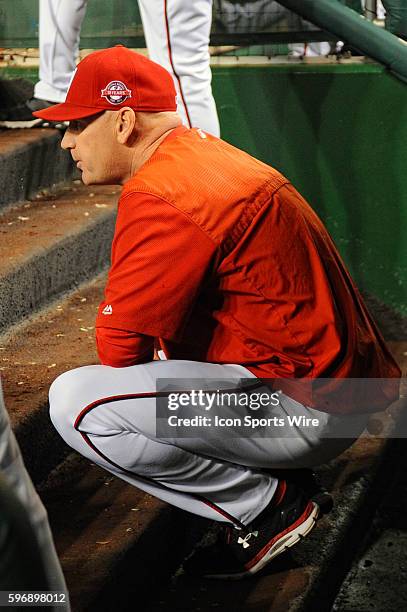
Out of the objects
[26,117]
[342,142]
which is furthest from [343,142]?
[26,117]

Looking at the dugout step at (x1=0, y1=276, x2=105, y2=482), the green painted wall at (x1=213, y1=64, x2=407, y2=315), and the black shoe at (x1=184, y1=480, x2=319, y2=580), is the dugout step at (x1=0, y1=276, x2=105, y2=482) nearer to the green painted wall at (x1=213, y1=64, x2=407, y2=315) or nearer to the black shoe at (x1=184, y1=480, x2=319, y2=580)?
the black shoe at (x1=184, y1=480, x2=319, y2=580)

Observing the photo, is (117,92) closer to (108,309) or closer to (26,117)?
(108,309)

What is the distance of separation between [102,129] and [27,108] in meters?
2.00

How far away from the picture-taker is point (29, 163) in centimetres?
411

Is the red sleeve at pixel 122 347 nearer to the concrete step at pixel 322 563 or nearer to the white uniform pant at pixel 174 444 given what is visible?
the white uniform pant at pixel 174 444

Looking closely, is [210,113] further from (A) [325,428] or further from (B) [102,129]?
(A) [325,428]

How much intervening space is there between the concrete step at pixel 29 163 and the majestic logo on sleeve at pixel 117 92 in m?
1.42

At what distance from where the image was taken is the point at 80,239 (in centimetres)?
381

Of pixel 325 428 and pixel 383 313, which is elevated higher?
pixel 325 428

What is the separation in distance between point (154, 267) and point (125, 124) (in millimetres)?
378

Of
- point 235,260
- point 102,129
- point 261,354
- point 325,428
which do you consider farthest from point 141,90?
point 325,428

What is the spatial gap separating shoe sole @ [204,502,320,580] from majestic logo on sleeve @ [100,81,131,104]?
3.66 feet

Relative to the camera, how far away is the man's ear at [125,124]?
2531mm

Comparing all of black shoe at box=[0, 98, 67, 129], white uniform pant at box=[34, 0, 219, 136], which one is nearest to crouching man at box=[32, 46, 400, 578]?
white uniform pant at box=[34, 0, 219, 136]
